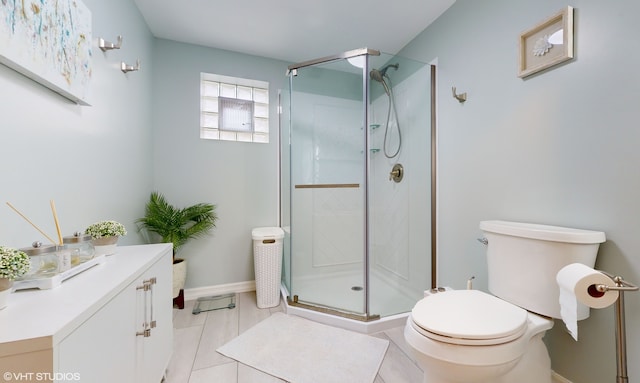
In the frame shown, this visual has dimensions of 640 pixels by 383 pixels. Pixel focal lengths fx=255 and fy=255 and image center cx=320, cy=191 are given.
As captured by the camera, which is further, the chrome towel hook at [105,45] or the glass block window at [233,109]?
the glass block window at [233,109]

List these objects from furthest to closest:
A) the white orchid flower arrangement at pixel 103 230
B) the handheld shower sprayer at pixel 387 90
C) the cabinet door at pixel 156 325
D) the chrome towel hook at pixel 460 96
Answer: the handheld shower sprayer at pixel 387 90 < the chrome towel hook at pixel 460 96 < the white orchid flower arrangement at pixel 103 230 < the cabinet door at pixel 156 325

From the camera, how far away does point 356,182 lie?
7.05 ft

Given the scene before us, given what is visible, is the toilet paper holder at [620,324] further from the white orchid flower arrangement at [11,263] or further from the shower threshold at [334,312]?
the white orchid flower arrangement at [11,263]

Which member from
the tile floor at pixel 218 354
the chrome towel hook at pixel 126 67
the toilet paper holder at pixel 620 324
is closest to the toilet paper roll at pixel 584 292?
the toilet paper holder at pixel 620 324

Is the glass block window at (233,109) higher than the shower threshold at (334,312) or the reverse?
higher

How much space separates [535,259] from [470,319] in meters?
0.47

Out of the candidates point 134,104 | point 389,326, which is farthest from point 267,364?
point 134,104

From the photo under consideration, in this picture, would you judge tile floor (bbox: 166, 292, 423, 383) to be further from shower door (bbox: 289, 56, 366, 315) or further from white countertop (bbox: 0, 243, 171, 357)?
white countertop (bbox: 0, 243, 171, 357)

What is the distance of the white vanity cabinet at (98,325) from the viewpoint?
1.73 feet

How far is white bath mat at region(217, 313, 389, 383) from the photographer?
1394 mm

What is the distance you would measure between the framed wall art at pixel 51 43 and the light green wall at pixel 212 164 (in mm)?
1138

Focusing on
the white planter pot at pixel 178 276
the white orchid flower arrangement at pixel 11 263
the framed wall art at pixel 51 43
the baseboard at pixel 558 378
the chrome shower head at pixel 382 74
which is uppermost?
the chrome shower head at pixel 382 74

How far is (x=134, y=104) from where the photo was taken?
1883mm

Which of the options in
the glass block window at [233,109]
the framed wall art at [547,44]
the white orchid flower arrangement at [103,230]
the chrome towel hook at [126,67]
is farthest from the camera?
the glass block window at [233,109]
